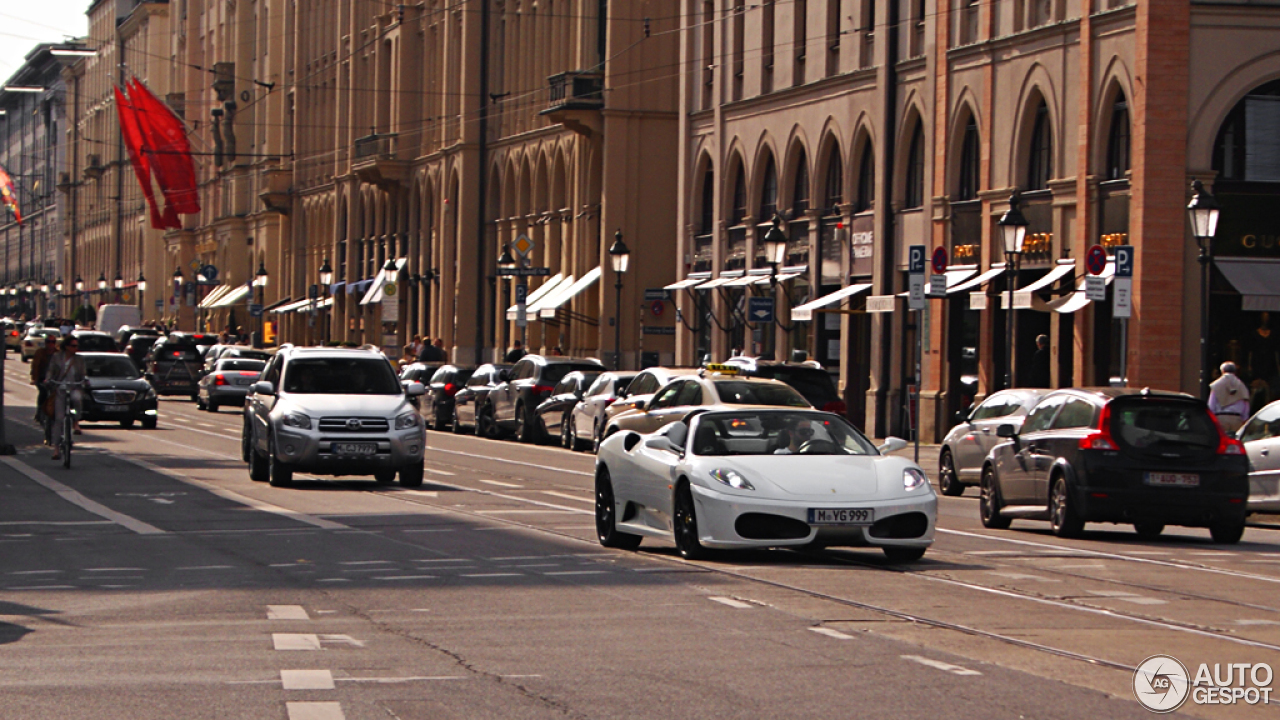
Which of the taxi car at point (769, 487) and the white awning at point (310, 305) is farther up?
the white awning at point (310, 305)

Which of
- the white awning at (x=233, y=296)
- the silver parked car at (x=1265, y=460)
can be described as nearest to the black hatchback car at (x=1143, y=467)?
the silver parked car at (x=1265, y=460)

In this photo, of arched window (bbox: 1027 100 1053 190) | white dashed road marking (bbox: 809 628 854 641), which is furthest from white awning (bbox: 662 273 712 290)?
white dashed road marking (bbox: 809 628 854 641)

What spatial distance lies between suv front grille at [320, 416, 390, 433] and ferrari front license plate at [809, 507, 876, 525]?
11.2m

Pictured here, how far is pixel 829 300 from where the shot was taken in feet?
141

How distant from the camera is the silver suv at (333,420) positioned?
971 inches

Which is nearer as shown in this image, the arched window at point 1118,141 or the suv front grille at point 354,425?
the suv front grille at point 354,425

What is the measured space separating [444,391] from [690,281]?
7.79 metres

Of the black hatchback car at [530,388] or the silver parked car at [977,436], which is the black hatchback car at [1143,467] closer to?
the silver parked car at [977,436]

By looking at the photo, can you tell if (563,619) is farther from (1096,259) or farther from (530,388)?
(530,388)

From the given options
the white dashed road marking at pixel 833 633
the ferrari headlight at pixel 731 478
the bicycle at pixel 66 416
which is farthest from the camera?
the bicycle at pixel 66 416

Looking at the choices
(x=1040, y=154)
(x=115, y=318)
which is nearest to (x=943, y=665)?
(x=1040, y=154)

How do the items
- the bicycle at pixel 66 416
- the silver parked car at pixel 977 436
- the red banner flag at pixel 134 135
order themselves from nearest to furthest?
1. the silver parked car at pixel 977 436
2. the bicycle at pixel 66 416
3. the red banner flag at pixel 134 135

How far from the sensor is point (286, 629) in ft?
36.7

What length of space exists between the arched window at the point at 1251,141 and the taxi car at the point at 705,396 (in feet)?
32.0
